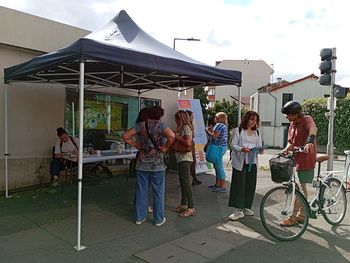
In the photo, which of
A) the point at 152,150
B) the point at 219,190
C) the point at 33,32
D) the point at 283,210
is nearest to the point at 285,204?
the point at 283,210

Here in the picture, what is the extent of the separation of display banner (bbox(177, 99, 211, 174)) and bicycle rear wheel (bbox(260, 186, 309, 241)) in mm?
4300

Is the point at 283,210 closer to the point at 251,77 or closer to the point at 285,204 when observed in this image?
the point at 285,204

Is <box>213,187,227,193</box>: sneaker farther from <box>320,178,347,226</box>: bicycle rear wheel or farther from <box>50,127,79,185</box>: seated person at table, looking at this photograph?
<box>50,127,79,185</box>: seated person at table

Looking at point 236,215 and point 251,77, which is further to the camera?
point 251,77

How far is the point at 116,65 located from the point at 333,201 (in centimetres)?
365

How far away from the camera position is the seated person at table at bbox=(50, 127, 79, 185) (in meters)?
6.73

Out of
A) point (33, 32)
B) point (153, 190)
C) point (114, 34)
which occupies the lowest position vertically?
point (153, 190)

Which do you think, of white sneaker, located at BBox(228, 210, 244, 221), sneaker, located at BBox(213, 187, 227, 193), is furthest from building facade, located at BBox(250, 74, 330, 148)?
white sneaker, located at BBox(228, 210, 244, 221)

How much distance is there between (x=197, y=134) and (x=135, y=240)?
202 inches

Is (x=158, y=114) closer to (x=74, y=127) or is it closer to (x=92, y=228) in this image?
(x=92, y=228)

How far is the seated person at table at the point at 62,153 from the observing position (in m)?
6.73

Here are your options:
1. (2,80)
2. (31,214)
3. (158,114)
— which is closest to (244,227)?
(158,114)

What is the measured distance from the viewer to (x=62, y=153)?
681 centimetres

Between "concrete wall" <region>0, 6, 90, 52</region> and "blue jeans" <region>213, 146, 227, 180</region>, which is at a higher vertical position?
"concrete wall" <region>0, 6, 90, 52</region>
